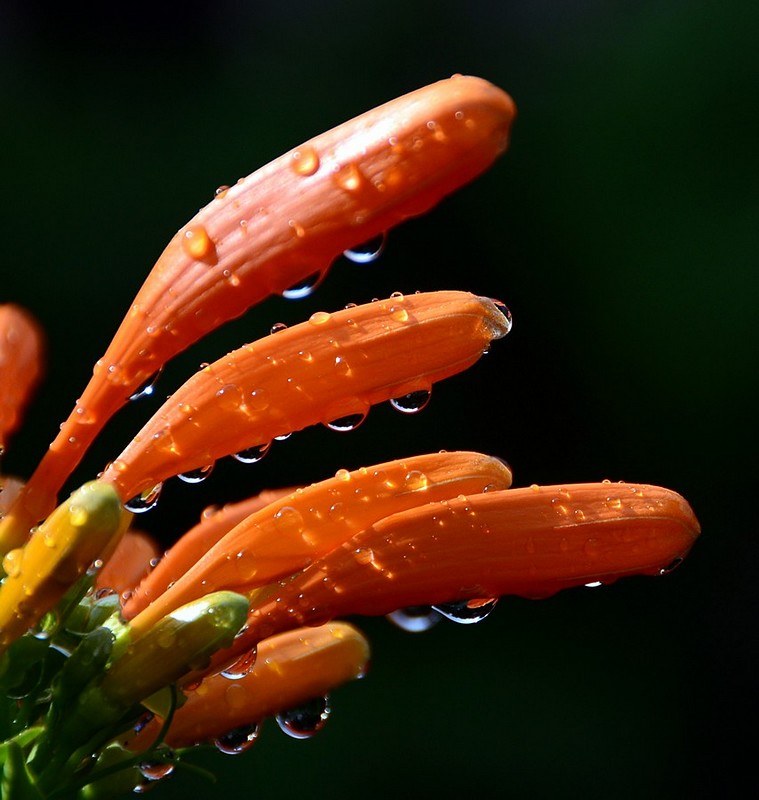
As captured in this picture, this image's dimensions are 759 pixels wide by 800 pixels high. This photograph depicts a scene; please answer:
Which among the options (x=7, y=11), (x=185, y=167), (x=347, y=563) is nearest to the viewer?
(x=347, y=563)

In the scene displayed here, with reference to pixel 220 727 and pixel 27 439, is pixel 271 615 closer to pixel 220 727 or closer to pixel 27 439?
pixel 220 727

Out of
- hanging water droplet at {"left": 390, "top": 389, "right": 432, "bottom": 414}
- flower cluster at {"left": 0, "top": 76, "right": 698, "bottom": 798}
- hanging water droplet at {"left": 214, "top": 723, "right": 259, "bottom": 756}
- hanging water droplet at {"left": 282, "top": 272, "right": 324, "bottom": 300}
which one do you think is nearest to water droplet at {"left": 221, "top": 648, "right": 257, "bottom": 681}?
flower cluster at {"left": 0, "top": 76, "right": 698, "bottom": 798}

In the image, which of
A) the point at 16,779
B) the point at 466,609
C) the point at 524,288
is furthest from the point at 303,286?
the point at 524,288

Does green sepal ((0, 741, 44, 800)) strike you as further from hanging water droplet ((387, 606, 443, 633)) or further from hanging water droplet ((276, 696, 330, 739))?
hanging water droplet ((387, 606, 443, 633))

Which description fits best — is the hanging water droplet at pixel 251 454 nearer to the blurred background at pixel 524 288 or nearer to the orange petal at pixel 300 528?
the orange petal at pixel 300 528

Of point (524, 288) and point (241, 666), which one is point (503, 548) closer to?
point (241, 666)

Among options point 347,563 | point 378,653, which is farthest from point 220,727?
point 378,653

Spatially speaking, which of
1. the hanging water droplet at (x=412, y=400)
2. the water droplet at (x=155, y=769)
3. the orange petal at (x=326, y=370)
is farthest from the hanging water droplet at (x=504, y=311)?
the water droplet at (x=155, y=769)
